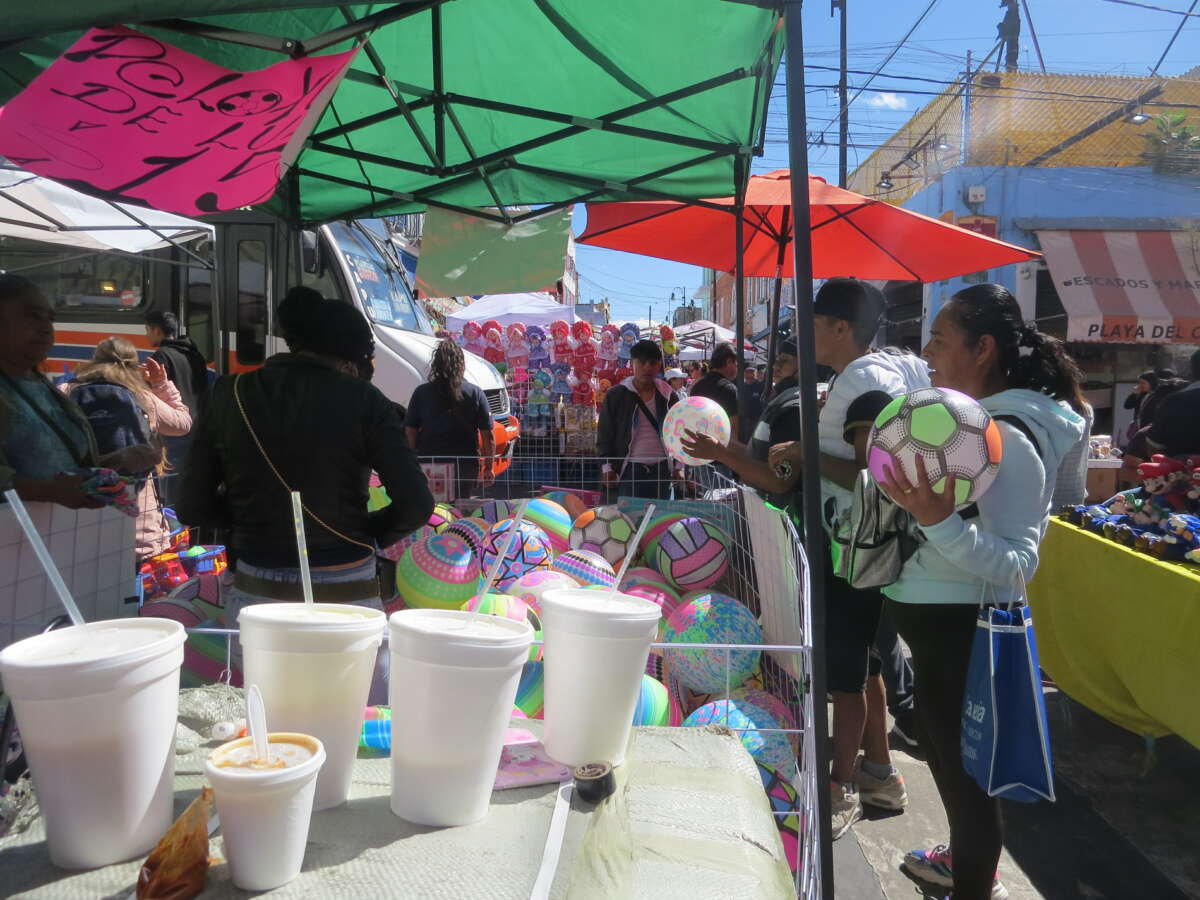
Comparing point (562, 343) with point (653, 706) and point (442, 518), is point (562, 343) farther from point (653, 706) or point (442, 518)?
point (653, 706)

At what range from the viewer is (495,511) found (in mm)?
4422

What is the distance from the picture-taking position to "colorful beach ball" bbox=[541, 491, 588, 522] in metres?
4.66

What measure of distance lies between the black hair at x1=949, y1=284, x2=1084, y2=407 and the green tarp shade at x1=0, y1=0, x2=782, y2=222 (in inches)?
47.9

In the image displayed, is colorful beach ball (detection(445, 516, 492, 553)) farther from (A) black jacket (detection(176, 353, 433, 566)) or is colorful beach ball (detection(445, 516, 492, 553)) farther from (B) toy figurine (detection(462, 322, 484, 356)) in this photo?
(B) toy figurine (detection(462, 322, 484, 356))

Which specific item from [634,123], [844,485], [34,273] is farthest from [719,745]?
[34,273]

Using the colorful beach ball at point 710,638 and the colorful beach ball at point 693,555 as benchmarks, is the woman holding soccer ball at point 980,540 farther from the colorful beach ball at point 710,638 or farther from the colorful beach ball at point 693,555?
the colorful beach ball at point 693,555

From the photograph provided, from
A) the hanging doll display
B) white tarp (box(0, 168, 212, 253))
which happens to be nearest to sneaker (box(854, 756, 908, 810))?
white tarp (box(0, 168, 212, 253))

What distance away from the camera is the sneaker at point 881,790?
333cm

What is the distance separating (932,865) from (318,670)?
267 cm

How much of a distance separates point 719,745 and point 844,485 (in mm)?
1533

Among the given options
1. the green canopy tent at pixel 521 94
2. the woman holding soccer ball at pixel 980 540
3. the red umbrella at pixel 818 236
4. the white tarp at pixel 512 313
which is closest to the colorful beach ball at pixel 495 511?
the green canopy tent at pixel 521 94

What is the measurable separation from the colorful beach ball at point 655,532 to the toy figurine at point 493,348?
8.87 meters

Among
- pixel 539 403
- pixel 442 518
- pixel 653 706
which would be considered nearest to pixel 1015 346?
pixel 653 706

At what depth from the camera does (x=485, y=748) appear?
114 centimetres
